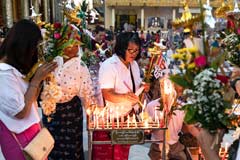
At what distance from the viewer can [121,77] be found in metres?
3.32

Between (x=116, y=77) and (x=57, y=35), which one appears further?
(x=116, y=77)

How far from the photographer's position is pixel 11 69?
82.4 inches

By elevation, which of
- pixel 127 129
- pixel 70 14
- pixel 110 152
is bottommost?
pixel 110 152

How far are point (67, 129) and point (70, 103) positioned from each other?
0.86 ft

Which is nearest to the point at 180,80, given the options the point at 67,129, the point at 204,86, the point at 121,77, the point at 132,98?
the point at 204,86

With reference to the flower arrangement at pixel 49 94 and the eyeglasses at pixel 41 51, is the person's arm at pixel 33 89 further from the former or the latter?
the flower arrangement at pixel 49 94

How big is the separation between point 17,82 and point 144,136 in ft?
3.77

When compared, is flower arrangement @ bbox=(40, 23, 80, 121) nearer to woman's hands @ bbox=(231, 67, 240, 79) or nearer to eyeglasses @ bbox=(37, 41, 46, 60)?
eyeglasses @ bbox=(37, 41, 46, 60)

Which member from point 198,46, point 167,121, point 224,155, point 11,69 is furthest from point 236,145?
point 11,69

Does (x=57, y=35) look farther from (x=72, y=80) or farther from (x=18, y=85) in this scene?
(x=18, y=85)

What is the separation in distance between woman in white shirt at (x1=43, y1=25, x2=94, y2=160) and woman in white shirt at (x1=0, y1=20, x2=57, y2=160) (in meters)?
1.13

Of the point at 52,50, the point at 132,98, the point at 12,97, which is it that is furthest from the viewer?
the point at 132,98

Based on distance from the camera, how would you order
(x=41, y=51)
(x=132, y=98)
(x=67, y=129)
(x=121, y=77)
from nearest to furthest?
1. (x=41, y=51)
2. (x=132, y=98)
3. (x=121, y=77)
4. (x=67, y=129)

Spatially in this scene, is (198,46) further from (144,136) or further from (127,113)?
(127,113)
